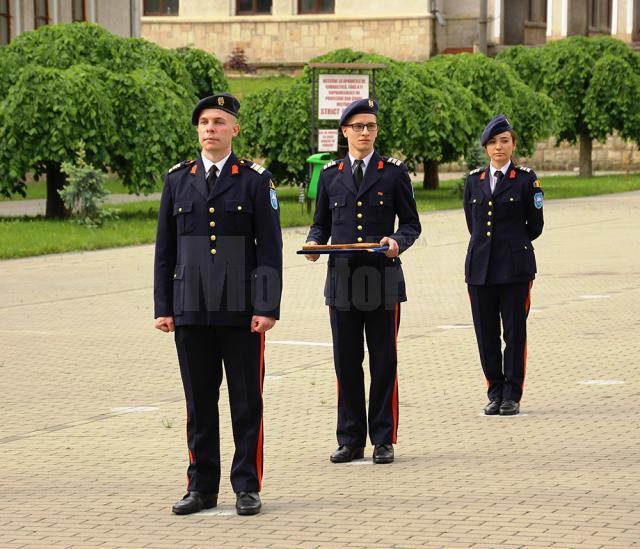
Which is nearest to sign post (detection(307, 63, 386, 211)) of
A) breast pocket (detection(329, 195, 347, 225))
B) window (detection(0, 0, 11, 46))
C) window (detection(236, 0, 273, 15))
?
window (detection(0, 0, 11, 46))

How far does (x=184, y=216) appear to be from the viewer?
7.10m

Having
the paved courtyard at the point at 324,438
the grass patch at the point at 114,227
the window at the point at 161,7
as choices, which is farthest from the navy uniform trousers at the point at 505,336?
the window at the point at 161,7

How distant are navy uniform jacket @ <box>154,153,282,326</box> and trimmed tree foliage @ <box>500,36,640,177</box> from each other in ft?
139

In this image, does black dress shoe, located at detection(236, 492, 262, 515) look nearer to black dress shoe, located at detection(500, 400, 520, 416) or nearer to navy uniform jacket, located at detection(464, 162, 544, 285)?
black dress shoe, located at detection(500, 400, 520, 416)

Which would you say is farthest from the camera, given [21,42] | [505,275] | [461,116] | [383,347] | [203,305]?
[461,116]

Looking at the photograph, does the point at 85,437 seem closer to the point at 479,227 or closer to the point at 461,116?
the point at 479,227

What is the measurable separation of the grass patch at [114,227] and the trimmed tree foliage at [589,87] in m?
9.82

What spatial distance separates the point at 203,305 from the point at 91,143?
2150 centimetres

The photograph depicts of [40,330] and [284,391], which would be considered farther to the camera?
[40,330]

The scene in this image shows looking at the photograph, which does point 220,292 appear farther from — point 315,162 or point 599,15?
point 599,15

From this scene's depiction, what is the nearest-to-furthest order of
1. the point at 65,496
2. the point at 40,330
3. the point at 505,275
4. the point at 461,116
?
the point at 65,496
the point at 505,275
the point at 40,330
the point at 461,116

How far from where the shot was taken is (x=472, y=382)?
11.0 m

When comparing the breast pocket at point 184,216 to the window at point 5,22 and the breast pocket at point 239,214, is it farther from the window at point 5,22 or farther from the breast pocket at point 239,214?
the window at point 5,22

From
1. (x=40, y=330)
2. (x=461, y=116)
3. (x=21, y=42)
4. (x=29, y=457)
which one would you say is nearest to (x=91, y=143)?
(x=21, y=42)
